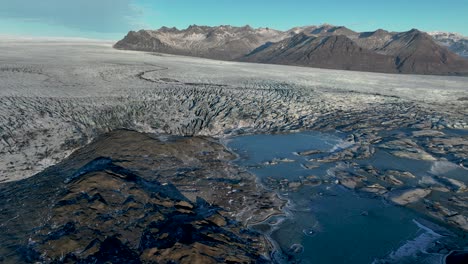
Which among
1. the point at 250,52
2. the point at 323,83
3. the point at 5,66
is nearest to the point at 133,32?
the point at 250,52

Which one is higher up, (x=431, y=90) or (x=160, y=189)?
(x=431, y=90)

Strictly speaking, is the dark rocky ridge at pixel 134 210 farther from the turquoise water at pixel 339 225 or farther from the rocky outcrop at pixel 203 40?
the rocky outcrop at pixel 203 40

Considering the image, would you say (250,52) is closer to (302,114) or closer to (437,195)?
(302,114)

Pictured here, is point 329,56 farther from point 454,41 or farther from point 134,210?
point 134,210

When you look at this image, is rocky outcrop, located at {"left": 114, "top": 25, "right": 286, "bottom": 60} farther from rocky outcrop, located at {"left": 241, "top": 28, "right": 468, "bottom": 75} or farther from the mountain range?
rocky outcrop, located at {"left": 241, "top": 28, "right": 468, "bottom": 75}

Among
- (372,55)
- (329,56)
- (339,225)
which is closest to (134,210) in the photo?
(339,225)

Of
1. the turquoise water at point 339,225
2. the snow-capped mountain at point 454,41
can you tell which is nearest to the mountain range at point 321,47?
the snow-capped mountain at point 454,41

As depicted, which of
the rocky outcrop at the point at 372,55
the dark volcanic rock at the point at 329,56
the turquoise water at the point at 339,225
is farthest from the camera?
the dark volcanic rock at the point at 329,56
